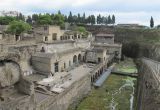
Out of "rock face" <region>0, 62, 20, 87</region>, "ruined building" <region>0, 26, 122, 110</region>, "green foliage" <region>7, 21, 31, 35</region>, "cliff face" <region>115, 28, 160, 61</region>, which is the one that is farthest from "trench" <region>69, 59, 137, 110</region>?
"green foliage" <region>7, 21, 31, 35</region>

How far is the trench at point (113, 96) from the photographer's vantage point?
60.7 ft

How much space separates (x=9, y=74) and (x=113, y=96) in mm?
13002

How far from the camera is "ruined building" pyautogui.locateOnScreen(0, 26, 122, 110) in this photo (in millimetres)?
10648

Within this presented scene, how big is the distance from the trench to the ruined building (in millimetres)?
983

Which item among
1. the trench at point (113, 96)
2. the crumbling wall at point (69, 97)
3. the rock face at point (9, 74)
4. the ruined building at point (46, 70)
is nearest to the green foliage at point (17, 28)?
the ruined building at point (46, 70)

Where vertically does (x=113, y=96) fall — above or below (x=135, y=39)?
below

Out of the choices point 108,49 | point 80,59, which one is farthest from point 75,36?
point 80,59

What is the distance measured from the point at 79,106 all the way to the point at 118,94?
5.15m

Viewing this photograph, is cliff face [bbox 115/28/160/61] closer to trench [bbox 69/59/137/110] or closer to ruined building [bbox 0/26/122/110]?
ruined building [bbox 0/26/122/110]

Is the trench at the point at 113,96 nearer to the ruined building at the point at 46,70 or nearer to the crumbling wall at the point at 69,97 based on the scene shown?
the crumbling wall at the point at 69,97

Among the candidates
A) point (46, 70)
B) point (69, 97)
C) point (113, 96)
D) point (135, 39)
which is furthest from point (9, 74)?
point (135, 39)

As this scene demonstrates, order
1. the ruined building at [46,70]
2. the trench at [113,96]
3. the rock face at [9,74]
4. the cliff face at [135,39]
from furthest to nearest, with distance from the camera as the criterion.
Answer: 1. the cliff face at [135,39]
2. the trench at [113,96]
3. the ruined building at [46,70]
4. the rock face at [9,74]

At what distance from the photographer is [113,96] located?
69.1ft

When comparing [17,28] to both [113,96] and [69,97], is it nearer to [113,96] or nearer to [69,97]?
[113,96]
